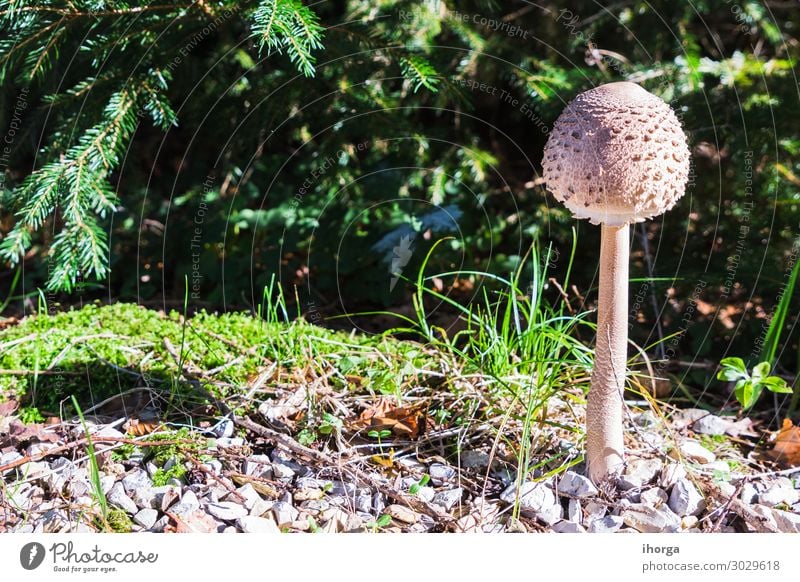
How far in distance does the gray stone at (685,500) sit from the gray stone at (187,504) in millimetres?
1395

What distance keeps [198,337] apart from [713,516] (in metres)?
1.90

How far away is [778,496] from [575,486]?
25.0 inches

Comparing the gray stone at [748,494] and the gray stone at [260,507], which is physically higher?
the gray stone at [260,507]

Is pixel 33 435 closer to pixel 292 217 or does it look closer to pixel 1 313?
pixel 1 313

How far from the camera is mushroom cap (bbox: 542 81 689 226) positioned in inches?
77.1

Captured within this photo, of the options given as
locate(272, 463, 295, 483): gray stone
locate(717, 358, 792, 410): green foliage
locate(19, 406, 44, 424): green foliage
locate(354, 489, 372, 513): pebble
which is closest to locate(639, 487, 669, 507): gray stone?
locate(717, 358, 792, 410): green foliage

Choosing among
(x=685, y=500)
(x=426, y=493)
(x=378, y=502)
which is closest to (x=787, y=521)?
(x=685, y=500)

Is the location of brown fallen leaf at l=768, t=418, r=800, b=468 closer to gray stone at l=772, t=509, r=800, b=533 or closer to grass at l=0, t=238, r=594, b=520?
gray stone at l=772, t=509, r=800, b=533

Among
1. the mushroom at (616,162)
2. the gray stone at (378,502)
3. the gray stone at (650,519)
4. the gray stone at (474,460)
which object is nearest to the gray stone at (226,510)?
the gray stone at (378,502)

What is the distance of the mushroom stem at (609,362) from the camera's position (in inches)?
85.2

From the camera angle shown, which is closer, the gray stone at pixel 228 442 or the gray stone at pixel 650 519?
the gray stone at pixel 650 519

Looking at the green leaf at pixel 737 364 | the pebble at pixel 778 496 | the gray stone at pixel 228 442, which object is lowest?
the pebble at pixel 778 496

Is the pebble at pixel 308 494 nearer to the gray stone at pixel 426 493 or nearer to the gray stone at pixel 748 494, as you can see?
the gray stone at pixel 426 493

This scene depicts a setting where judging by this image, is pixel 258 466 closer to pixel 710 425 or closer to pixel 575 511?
pixel 575 511
